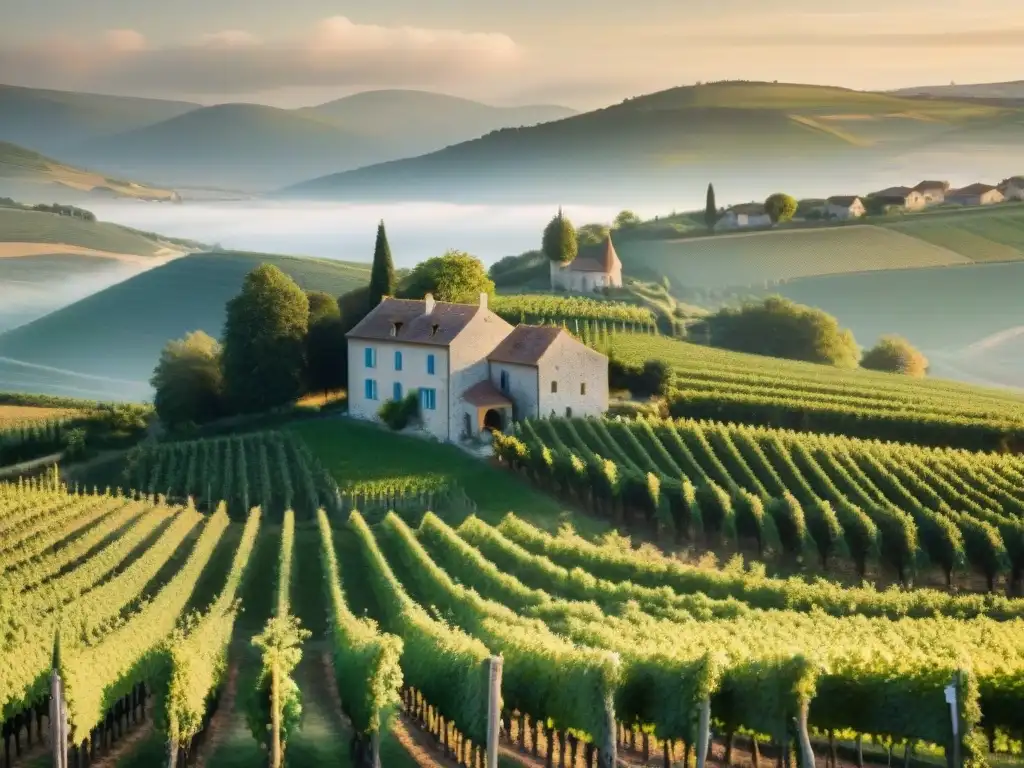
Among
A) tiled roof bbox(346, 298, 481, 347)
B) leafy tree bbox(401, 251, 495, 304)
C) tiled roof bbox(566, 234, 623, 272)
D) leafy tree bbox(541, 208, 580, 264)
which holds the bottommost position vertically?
tiled roof bbox(346, 298, 481, 347)

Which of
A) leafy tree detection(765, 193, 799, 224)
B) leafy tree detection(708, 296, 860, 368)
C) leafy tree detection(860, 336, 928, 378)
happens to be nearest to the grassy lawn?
leafy tree detection(708, 296, 860, 368)

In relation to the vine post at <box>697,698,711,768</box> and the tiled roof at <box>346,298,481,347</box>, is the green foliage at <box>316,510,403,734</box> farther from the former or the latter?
the tiled roof at <box>346,298,481,347</box>

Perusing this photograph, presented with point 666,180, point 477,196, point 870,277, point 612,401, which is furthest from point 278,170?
point 612,401

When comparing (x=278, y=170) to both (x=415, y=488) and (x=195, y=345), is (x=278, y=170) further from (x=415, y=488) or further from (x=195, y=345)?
(x=415, y=488)

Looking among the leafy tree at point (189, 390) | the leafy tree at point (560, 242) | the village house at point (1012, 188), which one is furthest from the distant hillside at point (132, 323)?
the village house at point (1012, 188)

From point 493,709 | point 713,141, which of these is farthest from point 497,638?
point 713,141

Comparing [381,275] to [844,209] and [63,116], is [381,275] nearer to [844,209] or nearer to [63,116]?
[844,209]
